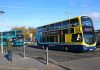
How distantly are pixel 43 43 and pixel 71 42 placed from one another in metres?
11.1

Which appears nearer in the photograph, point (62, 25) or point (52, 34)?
point (62, 25)

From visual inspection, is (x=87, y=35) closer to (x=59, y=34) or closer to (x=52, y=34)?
(x=59, y=34)

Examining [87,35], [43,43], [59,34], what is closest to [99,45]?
[43,43]

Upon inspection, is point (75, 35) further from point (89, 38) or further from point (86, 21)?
point (86, 21)

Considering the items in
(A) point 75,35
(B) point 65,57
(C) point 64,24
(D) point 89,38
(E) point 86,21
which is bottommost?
(B) point 65,57

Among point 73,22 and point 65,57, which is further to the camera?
point 73,22

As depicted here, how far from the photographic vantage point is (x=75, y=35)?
35250 millimetres

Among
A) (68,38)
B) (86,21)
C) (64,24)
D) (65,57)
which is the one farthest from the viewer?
(64,24)

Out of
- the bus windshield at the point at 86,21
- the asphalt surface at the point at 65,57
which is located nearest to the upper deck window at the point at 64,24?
the bus windshield at the point at 86,21

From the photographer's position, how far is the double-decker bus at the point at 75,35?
34500mm

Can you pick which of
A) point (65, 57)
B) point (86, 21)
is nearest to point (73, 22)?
point (86, 21)

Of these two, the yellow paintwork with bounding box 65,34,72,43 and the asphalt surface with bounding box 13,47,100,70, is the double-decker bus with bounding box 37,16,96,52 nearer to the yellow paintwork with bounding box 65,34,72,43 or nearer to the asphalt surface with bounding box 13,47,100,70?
the yellow paintwork with bounding box 65,34,72,43

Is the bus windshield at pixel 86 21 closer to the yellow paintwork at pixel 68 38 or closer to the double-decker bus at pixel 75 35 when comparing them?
the double-decker bus at pixel 75 35

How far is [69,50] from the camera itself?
122 ft
